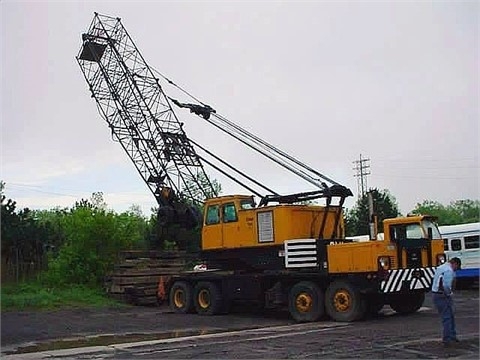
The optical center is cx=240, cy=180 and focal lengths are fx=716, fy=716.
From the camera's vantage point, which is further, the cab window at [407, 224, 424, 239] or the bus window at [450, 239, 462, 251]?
the bus window at [450, 239, 462, 251]

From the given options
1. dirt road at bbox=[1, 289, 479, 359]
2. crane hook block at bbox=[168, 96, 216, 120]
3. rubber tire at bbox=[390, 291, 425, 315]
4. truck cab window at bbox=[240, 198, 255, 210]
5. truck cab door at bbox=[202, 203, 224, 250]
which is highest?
crane hook block at bbox=[168, 96, 216, 120]

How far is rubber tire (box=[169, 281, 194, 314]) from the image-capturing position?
21.7 metres

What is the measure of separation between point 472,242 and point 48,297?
54.6ft

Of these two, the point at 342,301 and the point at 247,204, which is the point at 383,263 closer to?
the point at 342,301

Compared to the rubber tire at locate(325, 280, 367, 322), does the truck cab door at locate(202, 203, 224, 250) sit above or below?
above

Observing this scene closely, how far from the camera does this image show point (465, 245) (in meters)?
29.1

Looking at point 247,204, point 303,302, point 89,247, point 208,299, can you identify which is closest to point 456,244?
point 247,204

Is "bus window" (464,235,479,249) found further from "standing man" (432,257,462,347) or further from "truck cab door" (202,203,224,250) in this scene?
"standing man" (432,257,462,347)

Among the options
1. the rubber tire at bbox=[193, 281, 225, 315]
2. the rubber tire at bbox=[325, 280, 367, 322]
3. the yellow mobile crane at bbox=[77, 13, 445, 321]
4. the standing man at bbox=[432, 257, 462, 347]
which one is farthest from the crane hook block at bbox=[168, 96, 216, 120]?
the standing man at bbox=[432, 257, 462, 347]

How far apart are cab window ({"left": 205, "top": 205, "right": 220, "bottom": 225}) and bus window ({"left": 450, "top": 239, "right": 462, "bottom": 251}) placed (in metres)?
13.0

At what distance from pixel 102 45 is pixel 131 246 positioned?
9592mm

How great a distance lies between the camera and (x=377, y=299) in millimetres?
17766

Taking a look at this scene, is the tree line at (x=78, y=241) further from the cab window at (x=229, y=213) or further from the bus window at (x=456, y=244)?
the cab window at (x=229, y=213)

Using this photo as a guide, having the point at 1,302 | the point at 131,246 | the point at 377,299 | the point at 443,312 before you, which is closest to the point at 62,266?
the point at 131,246
